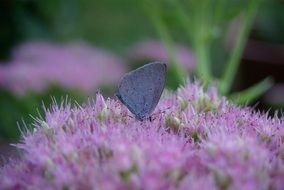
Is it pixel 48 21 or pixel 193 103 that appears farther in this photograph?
pixel 48 21

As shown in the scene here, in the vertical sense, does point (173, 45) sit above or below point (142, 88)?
below

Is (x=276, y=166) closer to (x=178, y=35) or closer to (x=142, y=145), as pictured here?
(x=142, y=145)

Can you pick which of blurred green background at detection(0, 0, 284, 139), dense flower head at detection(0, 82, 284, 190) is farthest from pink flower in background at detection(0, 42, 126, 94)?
dense flower head at detection(0, 82, 284, 190)

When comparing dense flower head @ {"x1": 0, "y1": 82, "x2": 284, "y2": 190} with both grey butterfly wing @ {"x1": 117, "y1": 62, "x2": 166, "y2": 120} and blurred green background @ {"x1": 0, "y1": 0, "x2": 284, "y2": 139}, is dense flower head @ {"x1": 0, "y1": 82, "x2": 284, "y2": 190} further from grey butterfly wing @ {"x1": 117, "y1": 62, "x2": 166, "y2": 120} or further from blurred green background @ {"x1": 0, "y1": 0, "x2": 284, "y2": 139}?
blurred green background @ {"x1": 0, "y1": 0, "x2": 284, "y2": 139}

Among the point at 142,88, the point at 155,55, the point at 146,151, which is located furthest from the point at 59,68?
the point at 146,151

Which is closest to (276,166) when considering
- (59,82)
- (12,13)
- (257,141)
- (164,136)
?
(257,141)

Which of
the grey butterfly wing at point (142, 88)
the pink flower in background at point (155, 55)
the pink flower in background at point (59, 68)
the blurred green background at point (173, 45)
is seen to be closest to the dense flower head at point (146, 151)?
the grey butterfly wing at point (142, 88)

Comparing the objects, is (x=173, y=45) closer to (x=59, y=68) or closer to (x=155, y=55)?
(x=155, y=55)
